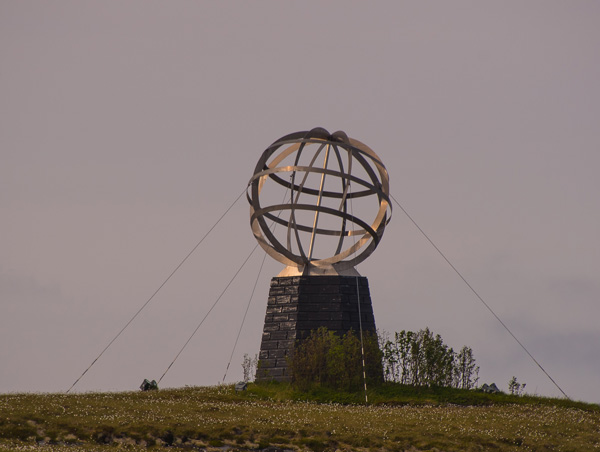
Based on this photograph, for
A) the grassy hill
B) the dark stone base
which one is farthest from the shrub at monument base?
the grassy hill

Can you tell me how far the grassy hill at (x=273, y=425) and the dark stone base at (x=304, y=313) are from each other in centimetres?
456

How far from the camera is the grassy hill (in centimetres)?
1889

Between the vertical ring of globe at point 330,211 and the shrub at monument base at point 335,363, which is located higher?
the vertical ring of globe at point 330,211

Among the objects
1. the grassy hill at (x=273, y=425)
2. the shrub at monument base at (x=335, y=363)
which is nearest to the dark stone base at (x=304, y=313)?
the shrub at monument base at (x=335, y=363)

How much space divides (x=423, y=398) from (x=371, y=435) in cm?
881

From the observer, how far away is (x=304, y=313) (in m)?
31.8

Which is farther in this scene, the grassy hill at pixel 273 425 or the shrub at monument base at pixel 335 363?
the shrub at monument base at pixel 335 363

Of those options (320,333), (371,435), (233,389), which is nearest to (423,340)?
(320,333)

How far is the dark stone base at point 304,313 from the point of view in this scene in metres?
31.2

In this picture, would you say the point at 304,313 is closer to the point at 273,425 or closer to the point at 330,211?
the point at 330,211

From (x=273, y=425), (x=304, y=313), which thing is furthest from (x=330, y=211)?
(x=273, y=425)

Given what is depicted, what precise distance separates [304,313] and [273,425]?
1162 cm

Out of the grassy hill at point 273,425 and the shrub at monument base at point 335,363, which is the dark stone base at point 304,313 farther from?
the grassy hill at point 273,425

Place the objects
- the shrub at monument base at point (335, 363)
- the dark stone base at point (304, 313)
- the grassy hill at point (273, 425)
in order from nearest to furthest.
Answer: the grassy hill at point (273, 425) → the shrub at monument base at point (335, 363) → the dark stone base at point (304, 313)
